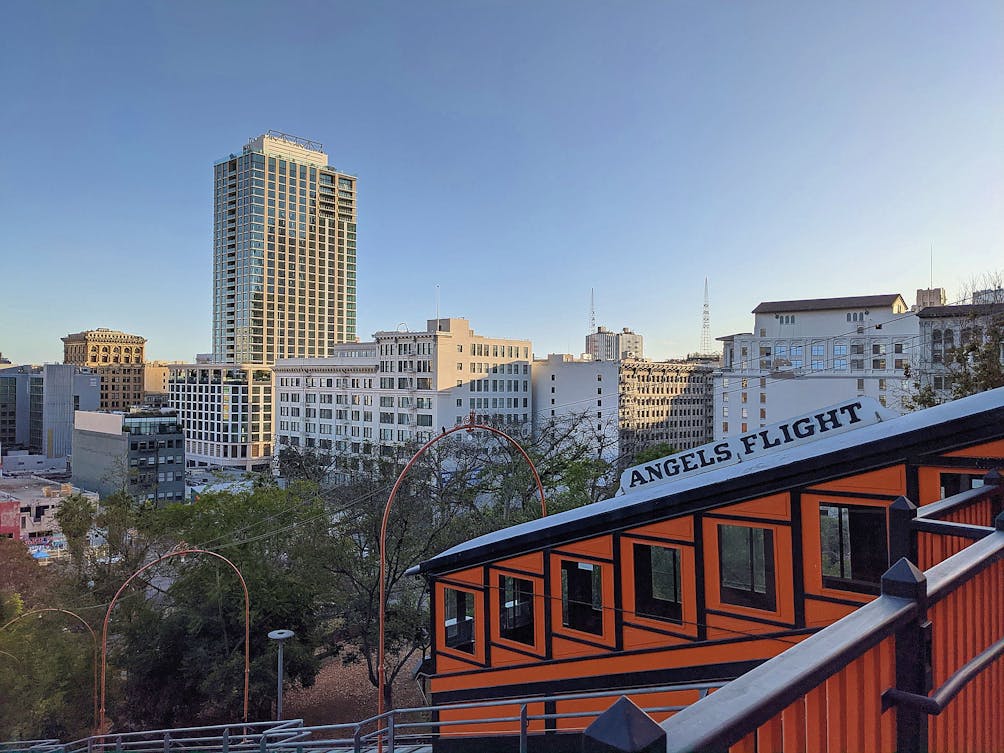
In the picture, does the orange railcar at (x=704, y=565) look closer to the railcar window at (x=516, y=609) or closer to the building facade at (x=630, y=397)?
the railcar window at (x=516, y=609)

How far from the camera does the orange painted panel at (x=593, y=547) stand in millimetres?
9961

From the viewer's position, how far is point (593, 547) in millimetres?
10117

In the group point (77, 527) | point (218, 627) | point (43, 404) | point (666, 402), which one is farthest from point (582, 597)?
point (43, 404)

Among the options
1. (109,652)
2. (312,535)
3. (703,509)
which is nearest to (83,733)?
(109,652)

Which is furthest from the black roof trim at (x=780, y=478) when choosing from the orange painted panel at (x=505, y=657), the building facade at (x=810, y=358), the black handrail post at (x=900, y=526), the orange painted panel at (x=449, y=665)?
the building facade at (x=810, y=358)

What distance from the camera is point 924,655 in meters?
1.93

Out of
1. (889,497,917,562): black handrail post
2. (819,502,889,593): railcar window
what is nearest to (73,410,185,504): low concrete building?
(819,502,889,593): railcar window

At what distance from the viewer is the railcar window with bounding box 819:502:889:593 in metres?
7.74

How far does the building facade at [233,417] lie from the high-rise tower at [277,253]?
59.3 ft

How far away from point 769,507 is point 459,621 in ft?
21.4

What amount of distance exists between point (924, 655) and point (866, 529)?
681 cm

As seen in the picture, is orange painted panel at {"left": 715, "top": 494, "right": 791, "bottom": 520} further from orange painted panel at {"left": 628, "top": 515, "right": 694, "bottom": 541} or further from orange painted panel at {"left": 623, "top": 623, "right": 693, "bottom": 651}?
orange painted panel at {"left": 623, "top": 623, "right": 693, "bottom": 651}

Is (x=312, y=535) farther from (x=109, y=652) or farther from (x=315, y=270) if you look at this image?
(x=315, y=270)

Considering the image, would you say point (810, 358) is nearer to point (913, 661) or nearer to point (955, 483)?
point (955, 483)
